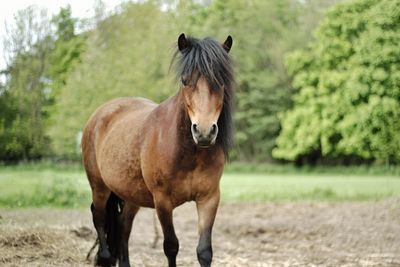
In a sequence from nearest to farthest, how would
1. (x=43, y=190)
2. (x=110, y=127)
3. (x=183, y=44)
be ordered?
(x=183, y=44)
(x=110, y=127)
(x=43, y=190)

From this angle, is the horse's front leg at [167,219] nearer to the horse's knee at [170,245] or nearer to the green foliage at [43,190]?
the horse's knee at [170,245]

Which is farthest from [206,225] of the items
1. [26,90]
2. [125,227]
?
[26,90]

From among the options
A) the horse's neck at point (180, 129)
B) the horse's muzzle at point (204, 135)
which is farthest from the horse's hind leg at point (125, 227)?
the horse's muzzle at point (204, 135)

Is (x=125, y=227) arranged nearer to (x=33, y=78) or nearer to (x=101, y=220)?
(x=101, y=220)

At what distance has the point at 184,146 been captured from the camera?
444cm

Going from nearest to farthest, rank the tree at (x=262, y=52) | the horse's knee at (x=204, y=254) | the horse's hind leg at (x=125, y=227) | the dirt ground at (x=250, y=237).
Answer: the horse's knee at (x=204, y=254) < the horse's hind leg at (x=125, y=227) < the dirt ground at (x=250, y=237) < the tree at (x=262, y=52)

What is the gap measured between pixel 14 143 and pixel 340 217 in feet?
22.1

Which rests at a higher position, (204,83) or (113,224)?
(204,83)

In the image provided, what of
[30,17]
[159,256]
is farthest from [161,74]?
[159,256]

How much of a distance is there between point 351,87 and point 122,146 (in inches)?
675

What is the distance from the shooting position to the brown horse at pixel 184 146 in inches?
162

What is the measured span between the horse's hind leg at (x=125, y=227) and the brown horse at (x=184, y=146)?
1.56 feet

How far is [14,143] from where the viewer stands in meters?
10.3

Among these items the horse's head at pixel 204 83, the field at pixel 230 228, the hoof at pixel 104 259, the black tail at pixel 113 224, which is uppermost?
the horse's head at pixel 204 83
